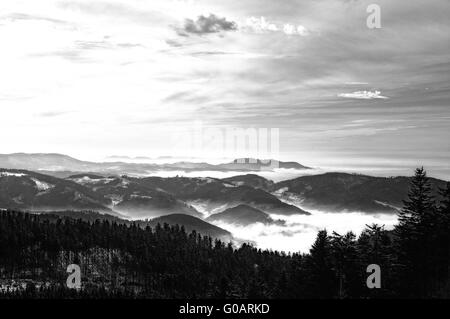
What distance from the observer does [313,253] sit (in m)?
64.8

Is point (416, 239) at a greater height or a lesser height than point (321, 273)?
greater

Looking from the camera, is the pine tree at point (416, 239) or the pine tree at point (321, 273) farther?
the pine tree at point (321, 273)

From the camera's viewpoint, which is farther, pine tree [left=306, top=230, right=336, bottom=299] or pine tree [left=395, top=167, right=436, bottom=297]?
pine tree [left=306, top=230, right=336, bottom=299]

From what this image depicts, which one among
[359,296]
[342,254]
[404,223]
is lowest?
[359,296]
